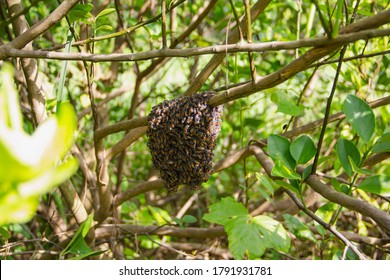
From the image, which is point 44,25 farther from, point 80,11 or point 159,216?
point 159,216

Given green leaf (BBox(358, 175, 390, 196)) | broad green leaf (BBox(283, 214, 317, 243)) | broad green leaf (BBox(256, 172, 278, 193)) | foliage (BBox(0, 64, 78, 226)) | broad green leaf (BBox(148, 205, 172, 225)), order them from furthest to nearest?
broad green leaf (BBox(148, 205, 172, 225)) → broad green leaf (BBox(283, 214, 317, 243)) → broad green leaf (BBox(256, 172, 278, 193)) → green leaf (BBox(358, 175, 390, 196)) → foliage (BBox(0, 64, 78, 226))

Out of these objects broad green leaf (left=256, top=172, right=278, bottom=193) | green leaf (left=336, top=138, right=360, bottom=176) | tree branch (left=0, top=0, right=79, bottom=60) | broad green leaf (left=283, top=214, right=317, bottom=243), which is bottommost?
broad green leaf (left=283, top=214, right=317, bottom=243)

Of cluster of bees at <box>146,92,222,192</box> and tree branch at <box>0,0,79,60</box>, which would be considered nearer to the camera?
tree branch at <box>0,0,79,60</box>

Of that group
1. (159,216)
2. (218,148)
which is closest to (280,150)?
(159,216)

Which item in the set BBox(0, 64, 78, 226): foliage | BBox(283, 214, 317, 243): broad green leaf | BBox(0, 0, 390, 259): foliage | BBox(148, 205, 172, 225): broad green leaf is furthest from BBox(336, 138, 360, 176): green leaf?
BBox(148, 205, 172, 225): broad green leaf

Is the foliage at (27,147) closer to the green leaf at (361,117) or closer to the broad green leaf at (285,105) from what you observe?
the green leaf at (361,117)

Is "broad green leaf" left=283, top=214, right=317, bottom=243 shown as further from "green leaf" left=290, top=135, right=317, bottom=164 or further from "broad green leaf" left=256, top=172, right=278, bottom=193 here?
"green leaf" left=290, top=135, right=317, bottom=164
